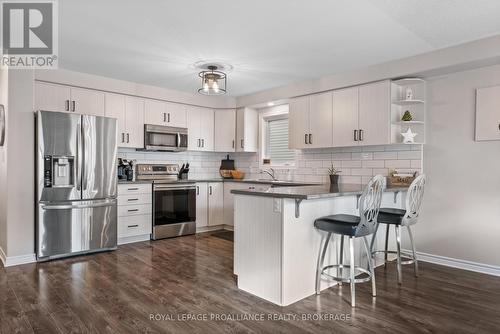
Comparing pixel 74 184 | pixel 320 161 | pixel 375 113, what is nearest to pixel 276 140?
pixel 320 161

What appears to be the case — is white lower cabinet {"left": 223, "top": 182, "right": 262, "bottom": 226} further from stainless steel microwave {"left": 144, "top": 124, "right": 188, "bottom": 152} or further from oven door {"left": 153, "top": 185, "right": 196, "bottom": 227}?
stainless steel microwave {"left": 144, "top": 124, "right": 188, "bottom": 152}

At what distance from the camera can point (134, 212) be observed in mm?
4613

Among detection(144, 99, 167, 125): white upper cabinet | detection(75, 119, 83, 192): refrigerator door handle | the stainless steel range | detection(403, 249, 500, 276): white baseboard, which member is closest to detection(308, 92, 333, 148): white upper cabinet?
detection(403, 249, 500, 276): white baseboard

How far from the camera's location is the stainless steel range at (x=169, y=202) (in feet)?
15.9

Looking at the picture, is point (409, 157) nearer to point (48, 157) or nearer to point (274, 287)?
point (274, 287)

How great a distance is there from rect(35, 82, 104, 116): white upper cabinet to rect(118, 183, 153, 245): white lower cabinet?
1.15 meters

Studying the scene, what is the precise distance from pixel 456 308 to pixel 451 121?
83.0 inches

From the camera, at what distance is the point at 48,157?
372cm

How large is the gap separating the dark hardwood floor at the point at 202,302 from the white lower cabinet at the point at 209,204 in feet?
5.46

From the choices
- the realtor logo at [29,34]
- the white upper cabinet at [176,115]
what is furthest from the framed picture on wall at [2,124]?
the white upper cabinet at [176,115]

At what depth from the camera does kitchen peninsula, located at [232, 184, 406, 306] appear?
2.56 meters

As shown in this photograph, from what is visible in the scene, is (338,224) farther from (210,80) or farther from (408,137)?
(210,80)

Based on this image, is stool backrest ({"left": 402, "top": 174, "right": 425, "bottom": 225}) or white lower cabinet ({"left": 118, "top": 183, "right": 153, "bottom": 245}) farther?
white lower cabinet ({"left": 118, "top": 183, "right": 153, "bottom": 245})

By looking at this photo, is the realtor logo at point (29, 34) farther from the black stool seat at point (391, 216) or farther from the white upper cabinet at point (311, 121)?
the black stool seat at point (391, 216)
